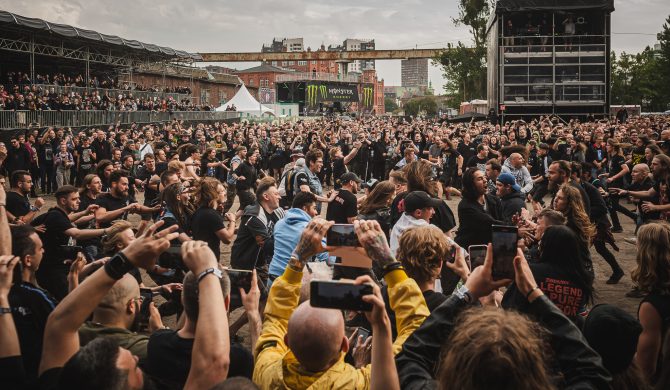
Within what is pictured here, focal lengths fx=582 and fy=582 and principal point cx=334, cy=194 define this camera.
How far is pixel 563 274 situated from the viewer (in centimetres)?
380

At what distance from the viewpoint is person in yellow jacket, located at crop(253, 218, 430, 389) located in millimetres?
2277

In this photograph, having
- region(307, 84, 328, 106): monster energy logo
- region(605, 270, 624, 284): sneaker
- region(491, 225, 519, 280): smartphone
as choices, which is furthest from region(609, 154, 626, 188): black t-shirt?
region(307, 84, 328, 106): monster energy logo

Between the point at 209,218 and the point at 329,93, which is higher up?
the point at 329,93

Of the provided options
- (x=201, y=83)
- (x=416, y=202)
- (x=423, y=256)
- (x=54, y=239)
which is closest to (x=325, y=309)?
(x=423, y=256)

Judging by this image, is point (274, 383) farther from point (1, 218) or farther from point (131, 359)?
point (1, 218)

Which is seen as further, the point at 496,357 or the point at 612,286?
the point at 612,286

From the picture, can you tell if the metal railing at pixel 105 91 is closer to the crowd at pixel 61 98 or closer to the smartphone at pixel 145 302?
the crowd at pixel 61 98

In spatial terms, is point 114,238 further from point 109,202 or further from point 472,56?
point 472,56

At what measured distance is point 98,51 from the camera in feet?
109

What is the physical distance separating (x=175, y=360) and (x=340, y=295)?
A: 934mm

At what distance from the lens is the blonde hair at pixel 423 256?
3.35m

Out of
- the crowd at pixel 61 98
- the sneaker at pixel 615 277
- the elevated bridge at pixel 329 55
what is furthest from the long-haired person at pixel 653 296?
the elevated bridge at pixel 329 55

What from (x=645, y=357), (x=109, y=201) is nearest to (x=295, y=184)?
(x=109, y=201)

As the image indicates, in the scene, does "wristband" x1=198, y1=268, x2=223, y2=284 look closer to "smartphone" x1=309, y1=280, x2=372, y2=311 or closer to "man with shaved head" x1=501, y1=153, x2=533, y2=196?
"smartphone" x1=309, y1=280, x2=372, y2=311
